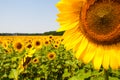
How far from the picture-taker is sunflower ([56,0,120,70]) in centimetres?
171

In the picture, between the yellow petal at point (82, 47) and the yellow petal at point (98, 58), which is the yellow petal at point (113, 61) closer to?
the yellow petal at point (98, 58)

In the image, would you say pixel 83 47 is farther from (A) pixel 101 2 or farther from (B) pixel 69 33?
(A) pixel 101 2

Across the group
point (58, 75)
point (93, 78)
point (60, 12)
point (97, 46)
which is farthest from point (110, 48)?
point (58, 75)

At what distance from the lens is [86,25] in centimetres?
179

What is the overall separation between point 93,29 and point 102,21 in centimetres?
7

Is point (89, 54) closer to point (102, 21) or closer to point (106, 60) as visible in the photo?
point (106, 60)

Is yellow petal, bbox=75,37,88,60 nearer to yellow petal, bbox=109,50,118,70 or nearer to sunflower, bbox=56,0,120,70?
sunflower, bbox=56,0,120,70

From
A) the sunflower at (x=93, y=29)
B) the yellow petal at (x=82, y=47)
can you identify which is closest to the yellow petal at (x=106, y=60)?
the sunflower at (x=93, y=29)

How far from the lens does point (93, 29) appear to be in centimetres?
179

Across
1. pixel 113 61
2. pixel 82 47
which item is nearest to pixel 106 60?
pixel 113 61

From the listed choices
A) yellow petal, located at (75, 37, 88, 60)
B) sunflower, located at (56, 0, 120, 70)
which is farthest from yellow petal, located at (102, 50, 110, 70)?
yellow petal, located at (75, 37, 88, 60)

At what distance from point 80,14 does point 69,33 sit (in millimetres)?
127

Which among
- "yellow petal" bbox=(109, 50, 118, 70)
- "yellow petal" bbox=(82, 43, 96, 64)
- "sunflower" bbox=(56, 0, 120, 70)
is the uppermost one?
"sunflower" bbox=(56, 0, 120, 70)

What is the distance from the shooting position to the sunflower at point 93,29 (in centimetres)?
171
